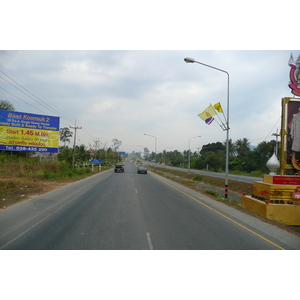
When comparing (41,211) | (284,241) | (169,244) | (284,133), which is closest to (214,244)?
(169,244)

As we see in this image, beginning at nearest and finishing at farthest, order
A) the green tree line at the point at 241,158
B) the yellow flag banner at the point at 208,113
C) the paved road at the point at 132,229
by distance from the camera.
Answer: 1. the paved road at the point at 132,229
2. the yellow flag banner at the point at 208,113
3. the green tree line at the point at 241,158

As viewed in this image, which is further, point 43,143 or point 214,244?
point 43,143

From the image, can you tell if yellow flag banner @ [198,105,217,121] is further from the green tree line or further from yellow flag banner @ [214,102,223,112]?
the green tree line

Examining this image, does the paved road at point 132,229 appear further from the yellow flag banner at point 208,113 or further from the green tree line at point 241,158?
the green tree line at point 241,158

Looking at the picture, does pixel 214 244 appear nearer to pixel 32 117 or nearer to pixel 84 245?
pixel 84 245

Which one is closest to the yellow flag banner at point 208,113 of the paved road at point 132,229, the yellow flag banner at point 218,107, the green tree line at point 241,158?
the yellow flag banner at point 218,107

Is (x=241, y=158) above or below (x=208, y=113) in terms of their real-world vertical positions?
below

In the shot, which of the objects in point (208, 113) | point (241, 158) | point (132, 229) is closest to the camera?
point (132, 229)

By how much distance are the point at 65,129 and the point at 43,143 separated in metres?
87.6

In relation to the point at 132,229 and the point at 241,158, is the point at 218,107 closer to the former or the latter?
the point at 132,229

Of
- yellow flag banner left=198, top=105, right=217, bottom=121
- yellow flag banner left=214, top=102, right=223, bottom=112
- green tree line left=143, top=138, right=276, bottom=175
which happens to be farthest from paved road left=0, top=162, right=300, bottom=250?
green tree line left=143, top=138, right=276, bottom=175

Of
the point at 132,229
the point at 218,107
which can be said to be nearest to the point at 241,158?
the point at 218,107

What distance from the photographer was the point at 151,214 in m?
9.53

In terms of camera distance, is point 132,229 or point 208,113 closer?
point 132,229
